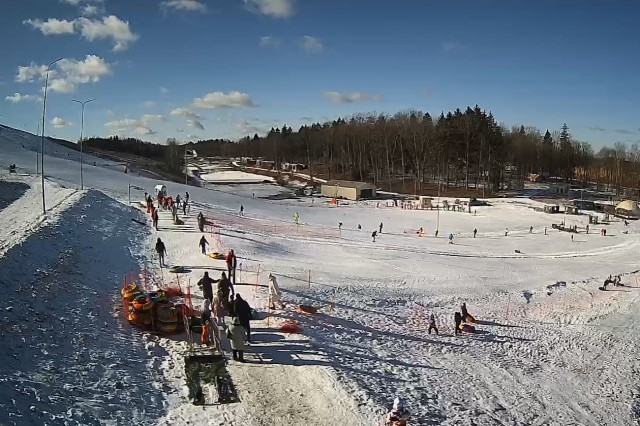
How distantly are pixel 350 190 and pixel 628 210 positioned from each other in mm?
38956

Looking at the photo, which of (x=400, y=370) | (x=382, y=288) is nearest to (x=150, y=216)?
(x=382, y=288)

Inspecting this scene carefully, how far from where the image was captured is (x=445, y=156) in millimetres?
98000

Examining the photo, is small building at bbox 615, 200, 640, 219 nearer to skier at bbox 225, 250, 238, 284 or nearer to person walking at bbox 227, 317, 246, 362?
skier at bbox 225, 250, 238, 284

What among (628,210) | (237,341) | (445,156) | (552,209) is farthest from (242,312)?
(445,156)

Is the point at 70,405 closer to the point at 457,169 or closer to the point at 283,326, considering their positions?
the point at 283,326

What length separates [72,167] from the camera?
244 ft

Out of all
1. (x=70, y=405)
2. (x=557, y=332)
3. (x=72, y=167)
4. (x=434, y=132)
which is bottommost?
(x=557, y=332)

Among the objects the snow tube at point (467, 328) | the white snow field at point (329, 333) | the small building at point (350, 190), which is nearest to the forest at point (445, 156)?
the small building at point (350, 190)

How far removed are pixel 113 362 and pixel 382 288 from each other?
15456 mm

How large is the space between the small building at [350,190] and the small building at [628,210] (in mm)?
34957

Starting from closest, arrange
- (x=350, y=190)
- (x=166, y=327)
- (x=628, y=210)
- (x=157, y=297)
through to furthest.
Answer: (x=166, y=327) < (x=157, y=297) < (x=628, y=210) < (x=350, y=190)

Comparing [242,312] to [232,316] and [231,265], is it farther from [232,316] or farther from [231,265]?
[231,265]

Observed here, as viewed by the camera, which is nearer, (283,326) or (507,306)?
(283,326)

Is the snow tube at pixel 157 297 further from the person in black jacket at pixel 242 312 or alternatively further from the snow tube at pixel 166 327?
the person in black jacket at pixel 242 312
